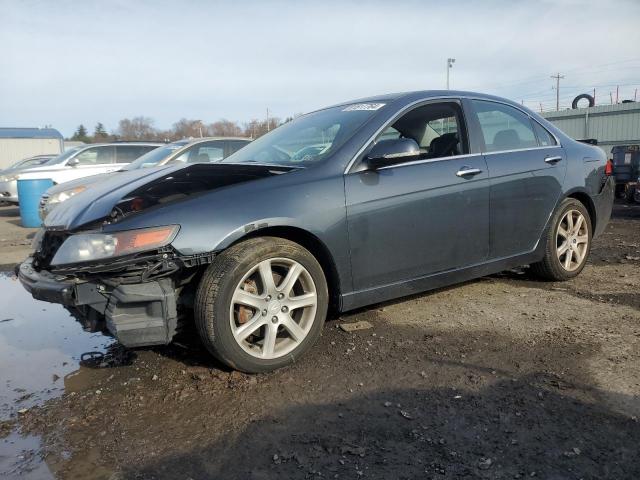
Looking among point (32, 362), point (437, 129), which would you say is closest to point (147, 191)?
point (32, 362)

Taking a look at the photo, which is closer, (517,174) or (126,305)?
(126,305)

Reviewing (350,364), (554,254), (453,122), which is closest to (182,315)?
(350,364)

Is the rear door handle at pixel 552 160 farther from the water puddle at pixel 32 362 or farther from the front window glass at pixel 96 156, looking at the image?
the front window glass at pixel 96 156

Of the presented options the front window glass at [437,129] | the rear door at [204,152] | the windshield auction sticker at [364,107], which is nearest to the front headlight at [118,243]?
the windshield auction sticker at [364,107]

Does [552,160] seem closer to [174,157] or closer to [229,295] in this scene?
[229,295]

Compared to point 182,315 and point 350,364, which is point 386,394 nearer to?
point 350,364

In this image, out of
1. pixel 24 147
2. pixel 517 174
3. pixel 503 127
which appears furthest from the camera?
pixel 24 147

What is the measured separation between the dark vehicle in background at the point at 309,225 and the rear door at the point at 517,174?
13 millimetres

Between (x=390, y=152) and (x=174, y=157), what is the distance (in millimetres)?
5662

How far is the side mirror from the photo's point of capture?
11.6ft

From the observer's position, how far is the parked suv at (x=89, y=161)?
39.5 feet

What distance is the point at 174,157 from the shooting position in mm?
8406

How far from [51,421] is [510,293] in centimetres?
368

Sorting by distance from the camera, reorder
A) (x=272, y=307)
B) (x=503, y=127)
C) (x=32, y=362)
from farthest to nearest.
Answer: (x=503, y=127) → (x=32, y=362) → (x=272, y=307)
